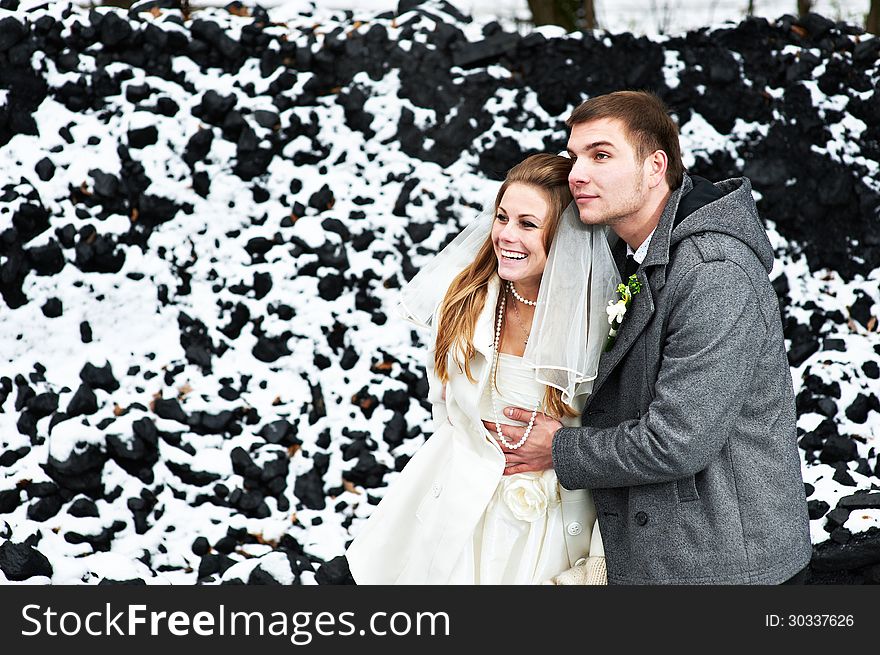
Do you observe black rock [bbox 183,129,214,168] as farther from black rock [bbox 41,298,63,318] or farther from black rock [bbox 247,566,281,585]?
black rock [bbox 247,566,281,585]

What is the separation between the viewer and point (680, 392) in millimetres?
2146

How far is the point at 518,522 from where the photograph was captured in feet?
8.50

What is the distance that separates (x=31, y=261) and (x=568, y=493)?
3978mm

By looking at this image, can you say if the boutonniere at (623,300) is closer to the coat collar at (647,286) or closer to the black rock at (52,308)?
the coat collar at (647,286)

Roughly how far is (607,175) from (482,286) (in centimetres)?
56

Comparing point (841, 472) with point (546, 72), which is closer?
point (841, 472)

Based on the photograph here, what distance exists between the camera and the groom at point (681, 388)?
216 cm

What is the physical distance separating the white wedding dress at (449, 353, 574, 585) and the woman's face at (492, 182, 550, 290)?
28 cm

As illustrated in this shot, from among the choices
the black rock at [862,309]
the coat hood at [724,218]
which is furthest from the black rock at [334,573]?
the black rock at [862,309]

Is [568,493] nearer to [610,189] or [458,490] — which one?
[458,490]

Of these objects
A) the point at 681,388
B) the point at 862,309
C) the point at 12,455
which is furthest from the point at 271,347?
the point at 862,309

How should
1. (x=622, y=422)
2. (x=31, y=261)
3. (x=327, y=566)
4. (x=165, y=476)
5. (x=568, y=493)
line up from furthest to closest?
(x=31, y=261), (x=165, y=476), (x=327, y=566), (x=568, y=493), (x=622, y=422)

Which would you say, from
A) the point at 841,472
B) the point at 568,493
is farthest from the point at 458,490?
the point at 841,472

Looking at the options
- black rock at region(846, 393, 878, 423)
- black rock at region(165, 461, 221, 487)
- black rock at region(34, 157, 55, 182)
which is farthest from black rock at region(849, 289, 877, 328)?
black rock at region(34, 157, 55, 182)
